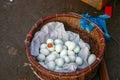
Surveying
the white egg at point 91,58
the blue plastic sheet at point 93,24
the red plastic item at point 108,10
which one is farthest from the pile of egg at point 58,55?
the red plastic item at point 108,10

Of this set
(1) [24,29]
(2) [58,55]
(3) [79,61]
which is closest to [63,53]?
(2) [58,55]

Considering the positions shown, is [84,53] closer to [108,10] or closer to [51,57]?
[51,57]

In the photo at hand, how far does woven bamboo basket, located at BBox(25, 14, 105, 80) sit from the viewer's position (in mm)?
1902

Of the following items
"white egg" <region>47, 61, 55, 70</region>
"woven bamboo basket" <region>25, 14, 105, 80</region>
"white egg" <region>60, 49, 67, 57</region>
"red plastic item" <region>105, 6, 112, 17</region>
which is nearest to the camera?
"woven bamboo basket" <region>25, 14, 105, 80</region>

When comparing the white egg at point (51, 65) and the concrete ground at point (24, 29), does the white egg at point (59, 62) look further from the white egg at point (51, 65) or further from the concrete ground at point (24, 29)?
the concrete ground at point (24, 29)

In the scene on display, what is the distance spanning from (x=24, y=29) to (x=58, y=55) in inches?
23.0

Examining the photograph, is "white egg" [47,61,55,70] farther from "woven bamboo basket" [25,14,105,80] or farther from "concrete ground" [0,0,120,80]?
"concrete ground" [0,0,120,80]

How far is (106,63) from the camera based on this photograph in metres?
2.28

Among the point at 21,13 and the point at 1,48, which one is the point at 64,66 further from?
the point at 21,13

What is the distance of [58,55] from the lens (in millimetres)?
2174

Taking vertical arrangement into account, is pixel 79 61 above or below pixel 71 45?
below

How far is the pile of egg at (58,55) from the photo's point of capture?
2090 millimetres

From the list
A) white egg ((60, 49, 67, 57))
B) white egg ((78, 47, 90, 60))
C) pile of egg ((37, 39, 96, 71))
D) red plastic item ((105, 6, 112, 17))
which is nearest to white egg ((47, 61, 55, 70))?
pile of egg ((37, 39, 96, 71))

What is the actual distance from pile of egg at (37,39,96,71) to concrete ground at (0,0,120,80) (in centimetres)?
21
